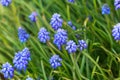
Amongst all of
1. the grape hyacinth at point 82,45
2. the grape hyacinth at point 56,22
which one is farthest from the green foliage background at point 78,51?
the grape hyacinth at point 56,22

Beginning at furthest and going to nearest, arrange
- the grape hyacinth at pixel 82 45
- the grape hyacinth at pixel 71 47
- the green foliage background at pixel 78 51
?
the green foliage background at pixel 78 51, the grape hyacinth at pixel 82 45, the grape hyacinth at pixel 71 47

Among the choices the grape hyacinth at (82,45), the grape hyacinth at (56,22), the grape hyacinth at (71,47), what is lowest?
the grape hyacinth at (71,47)

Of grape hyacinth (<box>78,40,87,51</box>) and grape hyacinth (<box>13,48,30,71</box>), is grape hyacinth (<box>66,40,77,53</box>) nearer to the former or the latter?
Result: grape hyacinth (<box>78,40,87,51</box>)

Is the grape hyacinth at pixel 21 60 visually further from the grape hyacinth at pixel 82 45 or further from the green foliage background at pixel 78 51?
the grape hyacinth at pixel 82 45

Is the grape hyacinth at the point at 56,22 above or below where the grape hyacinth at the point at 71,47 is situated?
above

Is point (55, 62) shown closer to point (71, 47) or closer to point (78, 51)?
point (71, 47)

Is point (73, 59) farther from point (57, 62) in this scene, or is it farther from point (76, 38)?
point (76, 38)

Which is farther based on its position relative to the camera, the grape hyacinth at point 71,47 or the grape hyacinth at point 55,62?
the grape hyacinth at point 55,62

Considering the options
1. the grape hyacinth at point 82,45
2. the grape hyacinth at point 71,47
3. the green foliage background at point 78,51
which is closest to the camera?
the grape hyacinth at point 71,47

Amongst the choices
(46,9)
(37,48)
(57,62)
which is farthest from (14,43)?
(57,62)

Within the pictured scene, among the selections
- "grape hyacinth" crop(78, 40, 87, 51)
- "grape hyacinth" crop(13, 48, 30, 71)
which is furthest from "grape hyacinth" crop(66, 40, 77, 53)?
"grape hyacinth" crop(13, 48, 30, 71)
